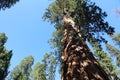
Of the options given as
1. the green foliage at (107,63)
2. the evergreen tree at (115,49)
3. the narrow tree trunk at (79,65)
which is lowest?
the narrow tree trunk at (79,65)

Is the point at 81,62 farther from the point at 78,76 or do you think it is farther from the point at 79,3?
the point at 79,3

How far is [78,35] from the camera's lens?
10445mm

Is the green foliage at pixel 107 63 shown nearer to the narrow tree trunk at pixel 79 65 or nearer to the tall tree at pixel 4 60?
the tall tree at pixel 4 60

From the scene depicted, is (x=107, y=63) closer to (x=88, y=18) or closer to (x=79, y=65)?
(x=88, y=18)

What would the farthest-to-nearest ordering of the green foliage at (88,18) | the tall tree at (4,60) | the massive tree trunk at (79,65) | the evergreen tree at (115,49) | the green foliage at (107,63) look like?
the evergreen tree at (115,49), the green foliage at (107,63), the tall tree at (4,60), the green foliage at (88,18), the massive tree trunk at (79,65)

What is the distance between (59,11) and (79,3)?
11.9 ft

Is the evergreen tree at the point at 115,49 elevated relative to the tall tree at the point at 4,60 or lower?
elevated

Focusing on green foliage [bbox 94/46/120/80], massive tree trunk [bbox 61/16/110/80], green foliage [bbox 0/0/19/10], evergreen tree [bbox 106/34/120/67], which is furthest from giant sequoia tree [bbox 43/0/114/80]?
evergreen tree [bbox 106/34/120/67]

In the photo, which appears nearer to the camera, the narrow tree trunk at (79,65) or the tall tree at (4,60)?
the narrow tree trunk at (79,65)

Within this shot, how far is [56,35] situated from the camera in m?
25.5

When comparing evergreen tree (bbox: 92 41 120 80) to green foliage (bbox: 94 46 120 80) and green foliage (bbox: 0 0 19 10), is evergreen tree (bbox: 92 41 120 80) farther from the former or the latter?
green foliage (bbox: 0 0 19 10)

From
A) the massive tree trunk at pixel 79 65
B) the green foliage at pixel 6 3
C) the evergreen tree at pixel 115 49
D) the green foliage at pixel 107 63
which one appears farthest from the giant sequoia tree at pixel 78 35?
the evergreen tree at pixel 115 49

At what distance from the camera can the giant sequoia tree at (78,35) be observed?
6.74 metres

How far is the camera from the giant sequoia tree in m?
6.74
